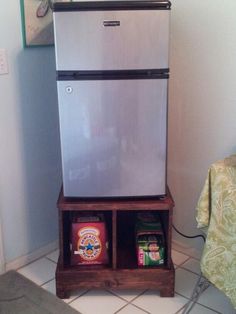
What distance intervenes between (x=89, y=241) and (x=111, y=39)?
33.8 inches

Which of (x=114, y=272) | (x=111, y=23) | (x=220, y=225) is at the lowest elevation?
(x=114, y=272)

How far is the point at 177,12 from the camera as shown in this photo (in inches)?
72.1

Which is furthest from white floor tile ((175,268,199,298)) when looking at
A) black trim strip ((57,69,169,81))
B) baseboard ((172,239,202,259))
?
black trim strip ((57,69,169,81))

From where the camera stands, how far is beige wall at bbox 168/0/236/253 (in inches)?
68.3

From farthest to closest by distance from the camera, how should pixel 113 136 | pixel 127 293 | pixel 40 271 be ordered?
pixel 40 271
pixel 127 293
pixel 113 136

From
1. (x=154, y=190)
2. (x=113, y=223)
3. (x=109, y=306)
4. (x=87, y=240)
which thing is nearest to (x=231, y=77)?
(x=154, y=190)

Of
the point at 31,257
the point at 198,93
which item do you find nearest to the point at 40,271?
the point at 31,257

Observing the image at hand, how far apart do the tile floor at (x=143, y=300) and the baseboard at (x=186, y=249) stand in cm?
13

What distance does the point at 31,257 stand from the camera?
208 centimetres

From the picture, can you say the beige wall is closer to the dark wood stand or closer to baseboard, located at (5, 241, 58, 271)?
the dark wood stand

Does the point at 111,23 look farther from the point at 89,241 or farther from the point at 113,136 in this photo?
the point at 89,241

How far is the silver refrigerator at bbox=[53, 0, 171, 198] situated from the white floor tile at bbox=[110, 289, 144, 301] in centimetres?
48

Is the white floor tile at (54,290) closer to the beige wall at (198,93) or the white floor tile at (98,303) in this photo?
the white floor tile at (98,303)

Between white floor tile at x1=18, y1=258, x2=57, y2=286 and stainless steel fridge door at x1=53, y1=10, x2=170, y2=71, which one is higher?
stainless steel fridge door at x1=53, y1=10, x2=170, y2=71
